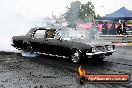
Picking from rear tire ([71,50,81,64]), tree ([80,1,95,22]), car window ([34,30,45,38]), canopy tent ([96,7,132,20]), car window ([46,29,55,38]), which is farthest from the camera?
tree ([80,1,95,22])

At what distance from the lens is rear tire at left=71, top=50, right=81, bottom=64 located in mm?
11844

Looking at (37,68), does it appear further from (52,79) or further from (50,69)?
(52,79)

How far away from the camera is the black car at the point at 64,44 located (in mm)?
→ 11742

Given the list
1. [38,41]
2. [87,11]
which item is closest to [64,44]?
[38,41]

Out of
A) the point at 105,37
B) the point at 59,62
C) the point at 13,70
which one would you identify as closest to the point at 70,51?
the point at 59,62

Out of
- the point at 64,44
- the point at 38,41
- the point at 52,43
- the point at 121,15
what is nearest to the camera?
the point at 64,44

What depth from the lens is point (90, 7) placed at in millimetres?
86188

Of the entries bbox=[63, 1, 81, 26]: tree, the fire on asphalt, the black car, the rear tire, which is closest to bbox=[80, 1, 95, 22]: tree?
bbox=[63, 1, 81, 26]: tree

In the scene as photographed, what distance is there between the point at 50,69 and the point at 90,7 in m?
76.6

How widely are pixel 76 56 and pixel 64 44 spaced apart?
0.83 meters

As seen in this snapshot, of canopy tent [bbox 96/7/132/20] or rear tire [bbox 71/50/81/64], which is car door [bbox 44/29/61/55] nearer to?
rear tire [bbox 71/50/81/64]

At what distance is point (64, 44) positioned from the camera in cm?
1242

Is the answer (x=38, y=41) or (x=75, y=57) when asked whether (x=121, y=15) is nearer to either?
(x=38, y=41)

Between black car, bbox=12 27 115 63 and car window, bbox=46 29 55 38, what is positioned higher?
car window, bbox=46 29 55 38
